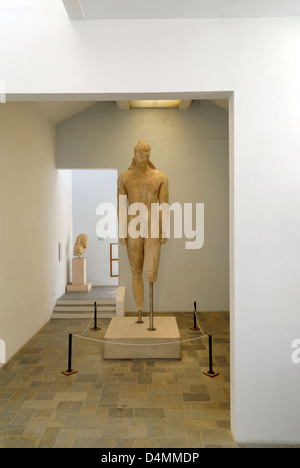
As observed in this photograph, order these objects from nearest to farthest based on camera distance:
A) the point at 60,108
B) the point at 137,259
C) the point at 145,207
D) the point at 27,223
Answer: the point at 145,207 → the point at 137,259 → the point at 27,223 → the point at 60,108

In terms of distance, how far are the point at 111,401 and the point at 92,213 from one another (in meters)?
7.87

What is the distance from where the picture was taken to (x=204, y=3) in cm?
306

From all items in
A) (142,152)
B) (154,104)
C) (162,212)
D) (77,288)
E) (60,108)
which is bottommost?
(77,288)

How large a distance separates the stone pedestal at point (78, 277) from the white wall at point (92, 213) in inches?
69.9

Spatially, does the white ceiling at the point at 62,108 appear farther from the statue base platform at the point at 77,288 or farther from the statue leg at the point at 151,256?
the statue base platform at the point at 77,288

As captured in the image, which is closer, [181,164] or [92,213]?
[181,164]

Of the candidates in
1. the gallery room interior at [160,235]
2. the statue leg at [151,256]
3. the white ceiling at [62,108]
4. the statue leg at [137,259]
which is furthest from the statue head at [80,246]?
the statue leg at [151,256]

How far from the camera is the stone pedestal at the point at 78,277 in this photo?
31.7ft

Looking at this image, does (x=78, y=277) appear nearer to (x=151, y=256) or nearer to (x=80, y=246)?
(x=80, y=246)

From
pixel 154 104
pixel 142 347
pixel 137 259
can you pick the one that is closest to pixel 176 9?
pixel 137 259

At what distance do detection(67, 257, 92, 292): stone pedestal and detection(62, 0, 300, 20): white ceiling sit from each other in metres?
7.06

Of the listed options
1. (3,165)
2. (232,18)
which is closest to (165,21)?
(232,18)

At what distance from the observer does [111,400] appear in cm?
434
